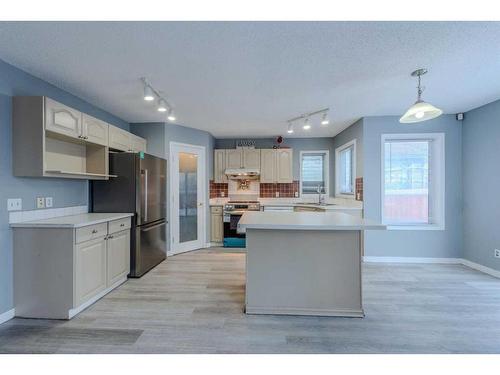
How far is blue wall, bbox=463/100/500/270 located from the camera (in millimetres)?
3447

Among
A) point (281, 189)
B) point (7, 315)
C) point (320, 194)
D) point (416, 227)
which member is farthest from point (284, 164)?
point (7, 315)

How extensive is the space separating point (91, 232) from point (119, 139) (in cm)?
146

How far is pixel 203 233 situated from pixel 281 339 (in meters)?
3.29

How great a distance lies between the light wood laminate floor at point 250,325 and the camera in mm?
1976

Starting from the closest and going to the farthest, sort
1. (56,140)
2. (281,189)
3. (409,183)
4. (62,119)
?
1. (62,119)
2. (56,140)
3. (409,183)
4. (281,189)

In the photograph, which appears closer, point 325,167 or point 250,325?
point 250,325

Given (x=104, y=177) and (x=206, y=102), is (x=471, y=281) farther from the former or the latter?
(x=104, y=177)

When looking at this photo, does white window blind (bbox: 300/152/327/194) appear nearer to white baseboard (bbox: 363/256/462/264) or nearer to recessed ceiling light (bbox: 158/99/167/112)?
white baseboard (bbox: 363/256/462/264)

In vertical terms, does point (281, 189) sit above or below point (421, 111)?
below

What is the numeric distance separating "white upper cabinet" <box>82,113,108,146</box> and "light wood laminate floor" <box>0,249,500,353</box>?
5.83 ft

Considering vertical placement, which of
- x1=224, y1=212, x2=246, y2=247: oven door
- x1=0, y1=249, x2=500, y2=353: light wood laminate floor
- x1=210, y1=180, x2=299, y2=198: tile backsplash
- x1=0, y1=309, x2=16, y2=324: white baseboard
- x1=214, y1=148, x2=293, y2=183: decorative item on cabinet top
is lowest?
x1=0, y1=249, x2=500, y2=353: light wood laminate floor

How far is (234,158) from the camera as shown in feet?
18.5

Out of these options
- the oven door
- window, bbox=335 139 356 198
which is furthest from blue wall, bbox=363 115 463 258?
the oven door

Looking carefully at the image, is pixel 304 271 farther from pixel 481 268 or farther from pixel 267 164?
pixel 267 164
